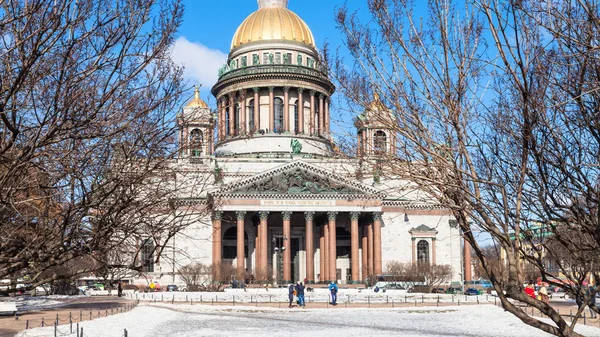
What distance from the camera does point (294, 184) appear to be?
83.4 metres

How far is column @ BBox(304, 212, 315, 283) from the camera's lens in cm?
8131

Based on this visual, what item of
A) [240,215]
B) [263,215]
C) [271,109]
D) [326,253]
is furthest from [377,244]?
[271,109]

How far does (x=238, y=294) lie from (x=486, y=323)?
31.5 meters

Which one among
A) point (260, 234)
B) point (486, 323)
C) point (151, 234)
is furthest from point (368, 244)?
point (151, 234)

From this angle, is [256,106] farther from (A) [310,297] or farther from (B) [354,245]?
(A) [310,297]

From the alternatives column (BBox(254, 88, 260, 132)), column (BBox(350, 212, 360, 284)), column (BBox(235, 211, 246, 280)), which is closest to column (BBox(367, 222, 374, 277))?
column (BBox(350, 212, 360, 284))

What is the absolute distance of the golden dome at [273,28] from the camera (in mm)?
101625

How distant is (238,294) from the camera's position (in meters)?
65.4

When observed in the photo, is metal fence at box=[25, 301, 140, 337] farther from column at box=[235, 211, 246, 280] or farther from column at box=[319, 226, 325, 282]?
Result: column at box=[319, 226, 325, 282]

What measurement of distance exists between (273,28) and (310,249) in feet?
109

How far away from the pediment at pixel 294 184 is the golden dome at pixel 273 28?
23265mm

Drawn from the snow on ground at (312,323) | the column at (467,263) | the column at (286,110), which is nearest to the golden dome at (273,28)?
the column at (286,110)

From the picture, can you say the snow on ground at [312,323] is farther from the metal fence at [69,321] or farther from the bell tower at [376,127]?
the bell tower at [376,127]

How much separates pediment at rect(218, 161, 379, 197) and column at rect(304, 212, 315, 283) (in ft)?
7.92
